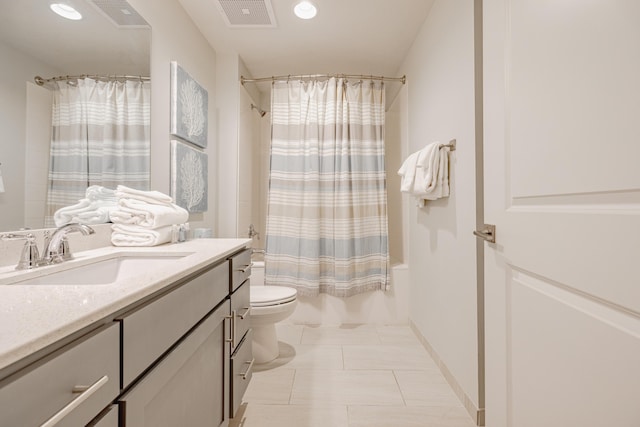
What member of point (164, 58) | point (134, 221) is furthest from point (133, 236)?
point (164, 58)

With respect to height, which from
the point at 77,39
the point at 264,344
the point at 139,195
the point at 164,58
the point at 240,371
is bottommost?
the point at 264,344

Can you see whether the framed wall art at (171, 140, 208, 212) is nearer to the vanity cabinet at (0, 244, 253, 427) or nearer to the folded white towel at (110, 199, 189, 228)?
the folded white towel at (110, 199, 189, 228)

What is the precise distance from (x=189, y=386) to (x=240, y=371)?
19.5 inches

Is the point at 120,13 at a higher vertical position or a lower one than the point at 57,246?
higher

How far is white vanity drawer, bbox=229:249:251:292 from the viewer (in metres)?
1.27

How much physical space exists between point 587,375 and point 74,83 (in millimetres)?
1838

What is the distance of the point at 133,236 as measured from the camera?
1384 mm

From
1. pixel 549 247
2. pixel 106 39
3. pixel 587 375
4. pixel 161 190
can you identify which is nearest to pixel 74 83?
pixel 106 39

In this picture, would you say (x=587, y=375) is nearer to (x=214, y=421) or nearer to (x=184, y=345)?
(x=184, y=345)

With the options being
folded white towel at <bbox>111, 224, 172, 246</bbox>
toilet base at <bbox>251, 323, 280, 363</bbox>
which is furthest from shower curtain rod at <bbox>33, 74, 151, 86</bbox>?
toilet base at <bbox>251, 323, 280, 363</bbox>

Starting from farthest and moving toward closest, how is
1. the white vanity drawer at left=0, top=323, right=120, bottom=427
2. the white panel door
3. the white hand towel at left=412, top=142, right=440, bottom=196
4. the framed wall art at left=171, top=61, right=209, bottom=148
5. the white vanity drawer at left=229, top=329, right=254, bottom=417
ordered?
the framed wall art at left=171, top=61, right=209, bottom=148
the white hand towel at left=412, top=142, right=440, bottom=196
the white vanity drawer at left=229, top=329, right=254, bottom=417
the white panel door
the white vanity drawer at left=0, top=323, right=120, bottom=427

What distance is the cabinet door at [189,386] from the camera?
25.2 inches

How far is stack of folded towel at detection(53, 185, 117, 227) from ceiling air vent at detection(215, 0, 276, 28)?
144cm

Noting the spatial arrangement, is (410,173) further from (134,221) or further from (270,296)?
(134,221)
